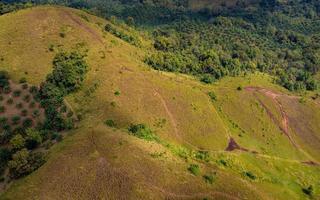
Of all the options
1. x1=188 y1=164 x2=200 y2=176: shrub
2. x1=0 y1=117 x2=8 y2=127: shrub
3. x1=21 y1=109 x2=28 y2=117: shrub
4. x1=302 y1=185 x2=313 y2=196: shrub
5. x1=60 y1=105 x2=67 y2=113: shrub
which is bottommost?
x1=302 y1=185 x2=313 y2=196: shrub

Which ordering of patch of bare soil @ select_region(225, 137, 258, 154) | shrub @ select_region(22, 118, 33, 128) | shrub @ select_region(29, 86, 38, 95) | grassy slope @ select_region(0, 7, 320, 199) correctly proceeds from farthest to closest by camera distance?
patch of bare soil @ select_region(225, 137, 258, 154), shrub @ select_region(29, 86, 38, 95), shrub @ select_region(22, 118, 33, 128), grassy slope @ select_region(0, 7, 320, 199)

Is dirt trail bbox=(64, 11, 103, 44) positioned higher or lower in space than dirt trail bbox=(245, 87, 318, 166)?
higher

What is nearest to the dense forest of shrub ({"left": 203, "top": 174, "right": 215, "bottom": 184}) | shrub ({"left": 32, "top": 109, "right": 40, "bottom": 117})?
shrub ({"left": 32, "top": 109, "right": 40, "bottom": 117})

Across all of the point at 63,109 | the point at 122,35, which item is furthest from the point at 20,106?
the point at 122,35

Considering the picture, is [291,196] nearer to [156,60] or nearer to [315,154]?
[315,154]

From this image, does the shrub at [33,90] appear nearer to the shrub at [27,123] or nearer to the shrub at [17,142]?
the shrub at [27,123]

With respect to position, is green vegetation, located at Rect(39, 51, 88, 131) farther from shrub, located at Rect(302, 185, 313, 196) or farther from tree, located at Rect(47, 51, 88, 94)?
shrub, located at Rect(302, 185, 313, 196)
